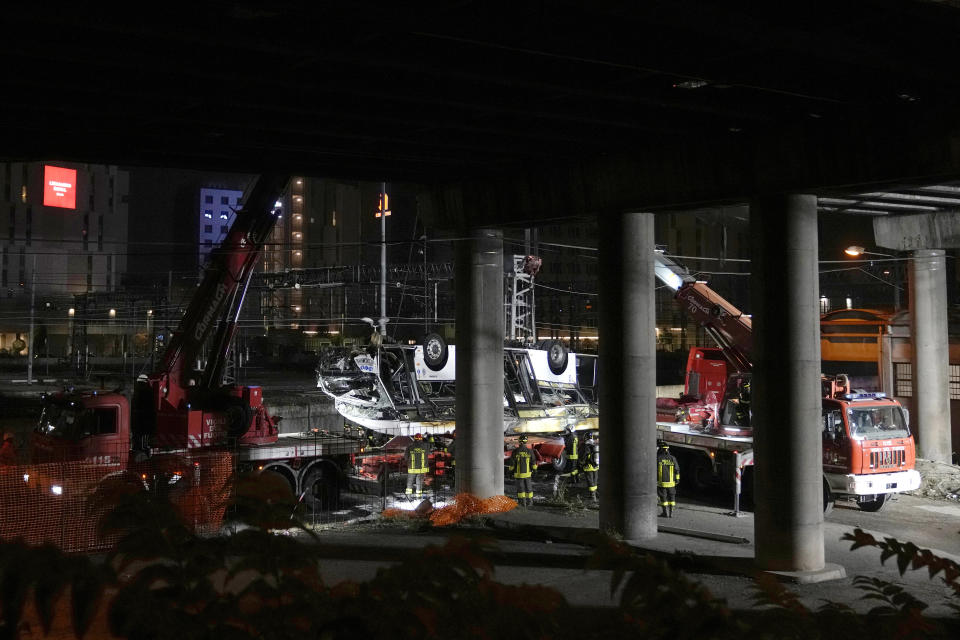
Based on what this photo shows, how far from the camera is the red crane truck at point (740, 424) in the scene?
1830 centimetres

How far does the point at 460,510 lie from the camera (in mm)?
18062

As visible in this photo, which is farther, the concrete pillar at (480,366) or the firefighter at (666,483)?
the concrete pillar at (480,366)

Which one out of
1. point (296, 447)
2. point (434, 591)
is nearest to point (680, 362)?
point (296, 447)

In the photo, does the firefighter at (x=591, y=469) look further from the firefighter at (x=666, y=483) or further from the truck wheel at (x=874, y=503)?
the truck wheel at (x=874, y=503)

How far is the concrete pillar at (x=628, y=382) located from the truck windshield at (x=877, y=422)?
525 cm

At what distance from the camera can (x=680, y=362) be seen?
6694 cm

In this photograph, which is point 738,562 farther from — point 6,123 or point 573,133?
point 6,123

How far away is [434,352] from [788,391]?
11.7m

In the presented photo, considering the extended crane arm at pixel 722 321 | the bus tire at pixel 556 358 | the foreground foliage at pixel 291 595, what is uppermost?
the extended crane arm at pixel 722 321

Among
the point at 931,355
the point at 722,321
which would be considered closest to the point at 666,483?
the point at 722,321

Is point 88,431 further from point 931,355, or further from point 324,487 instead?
point 931,355

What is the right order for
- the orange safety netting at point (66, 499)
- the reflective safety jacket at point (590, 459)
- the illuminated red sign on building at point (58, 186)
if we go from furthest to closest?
1. the illuminated red sign on building at point (58, 186)
2. the reflective safety jacket at point (590, 459)
3. the orange safety netting at point (66, 499)

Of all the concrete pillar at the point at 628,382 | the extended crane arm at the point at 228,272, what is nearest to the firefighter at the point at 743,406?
the concrete pillar at the point at 628,382

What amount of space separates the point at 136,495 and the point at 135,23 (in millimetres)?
7974
